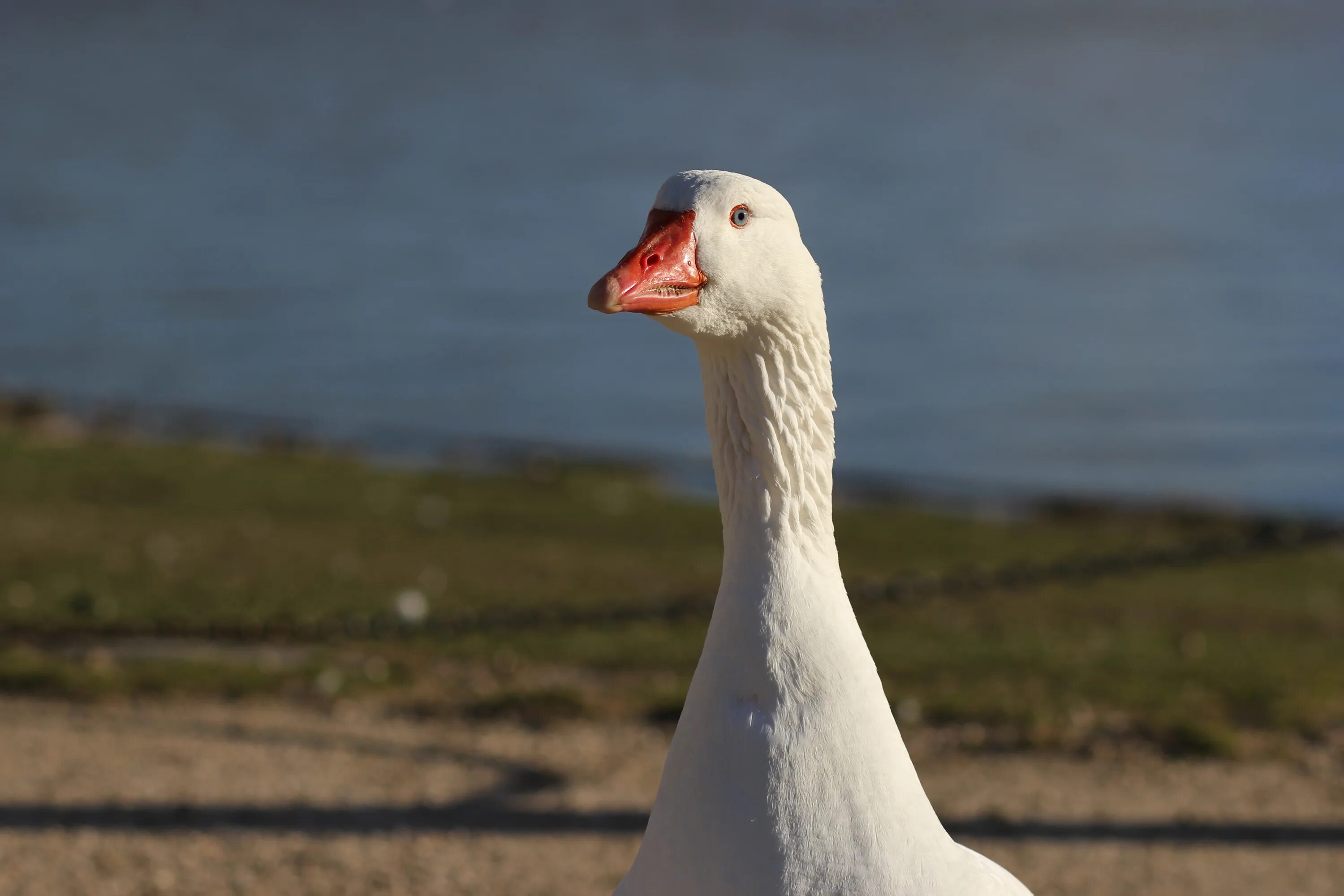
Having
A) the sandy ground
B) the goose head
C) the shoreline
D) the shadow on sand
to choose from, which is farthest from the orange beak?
the shoreline

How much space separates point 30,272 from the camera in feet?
86.7

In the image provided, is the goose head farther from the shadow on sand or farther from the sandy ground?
the shadow on sand

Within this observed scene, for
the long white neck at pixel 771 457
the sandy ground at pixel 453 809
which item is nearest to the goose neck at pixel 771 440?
the long white neck at pixel 771 457

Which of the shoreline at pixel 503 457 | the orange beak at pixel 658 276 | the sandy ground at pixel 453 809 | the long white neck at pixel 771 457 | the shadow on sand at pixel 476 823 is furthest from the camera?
the shoreline at pixel 503 457

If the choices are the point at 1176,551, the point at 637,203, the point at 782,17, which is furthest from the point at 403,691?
the point at 782,17

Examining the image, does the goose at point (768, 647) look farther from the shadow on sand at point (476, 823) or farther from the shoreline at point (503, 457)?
the shoreline at point (503, 457)

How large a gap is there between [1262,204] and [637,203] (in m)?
13.3

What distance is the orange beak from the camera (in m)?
2.94

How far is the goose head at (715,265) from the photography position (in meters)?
2.98

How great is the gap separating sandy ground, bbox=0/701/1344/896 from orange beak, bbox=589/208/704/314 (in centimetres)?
358

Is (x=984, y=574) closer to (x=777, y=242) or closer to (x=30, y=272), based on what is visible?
(x=777, y=242)

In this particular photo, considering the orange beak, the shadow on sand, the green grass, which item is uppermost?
the orange beak

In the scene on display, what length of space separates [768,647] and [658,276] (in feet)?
2.52

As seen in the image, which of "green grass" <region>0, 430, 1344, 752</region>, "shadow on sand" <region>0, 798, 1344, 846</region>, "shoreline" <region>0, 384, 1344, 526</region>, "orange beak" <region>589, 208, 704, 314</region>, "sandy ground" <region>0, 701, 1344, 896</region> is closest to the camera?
"orange beak" <region>589, 208, 704, 314</region>
